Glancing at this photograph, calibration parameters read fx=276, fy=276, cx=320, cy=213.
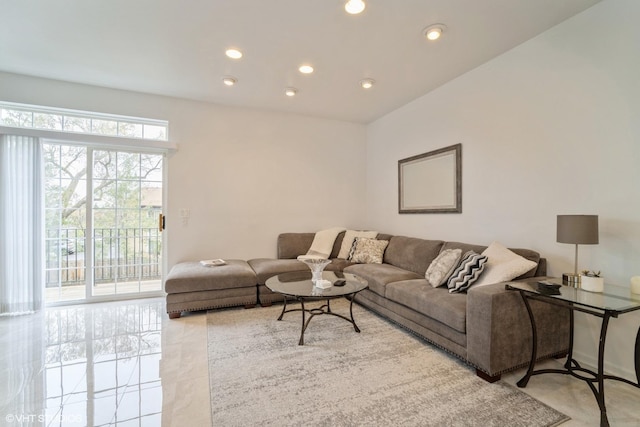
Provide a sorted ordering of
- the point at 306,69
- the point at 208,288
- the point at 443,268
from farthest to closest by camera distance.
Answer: the point at 208,288 → the point at 306,69 → the point at 443,268

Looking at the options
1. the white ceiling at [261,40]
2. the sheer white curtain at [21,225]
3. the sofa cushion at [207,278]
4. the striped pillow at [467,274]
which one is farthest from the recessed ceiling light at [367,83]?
the sheer white curtain at [21,225]

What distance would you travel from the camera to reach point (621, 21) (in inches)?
77.6

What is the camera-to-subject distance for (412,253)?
3.46 meters

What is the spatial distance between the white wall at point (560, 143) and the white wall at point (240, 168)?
6.04ft

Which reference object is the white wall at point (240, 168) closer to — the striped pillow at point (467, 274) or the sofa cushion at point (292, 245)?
the sofa cushion at point (292, 245)

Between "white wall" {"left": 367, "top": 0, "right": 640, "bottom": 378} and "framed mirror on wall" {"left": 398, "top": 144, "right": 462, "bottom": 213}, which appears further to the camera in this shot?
"framed mirror on wall" {"left": 398, "top": 144, "right": 462, "bottom": 213}

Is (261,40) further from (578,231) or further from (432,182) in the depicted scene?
(578,231)

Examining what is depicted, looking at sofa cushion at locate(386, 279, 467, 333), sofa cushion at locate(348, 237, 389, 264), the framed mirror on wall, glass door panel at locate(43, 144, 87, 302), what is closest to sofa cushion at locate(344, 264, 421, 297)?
sofa cushion at locate(386, 279, 467, 333)

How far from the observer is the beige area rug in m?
1.57

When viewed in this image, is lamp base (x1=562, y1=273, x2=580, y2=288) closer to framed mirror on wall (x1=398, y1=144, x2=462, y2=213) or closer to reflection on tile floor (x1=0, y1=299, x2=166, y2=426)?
framed mirror on wall (x1=398, y1=144, x2=462, y2=213)

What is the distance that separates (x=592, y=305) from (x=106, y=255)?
482 centimetres

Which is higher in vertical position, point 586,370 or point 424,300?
point 424,300

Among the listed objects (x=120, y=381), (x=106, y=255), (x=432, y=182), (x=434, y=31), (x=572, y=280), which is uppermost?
(x=434, y=31)

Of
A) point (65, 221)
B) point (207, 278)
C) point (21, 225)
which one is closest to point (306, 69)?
point (207, 278)
